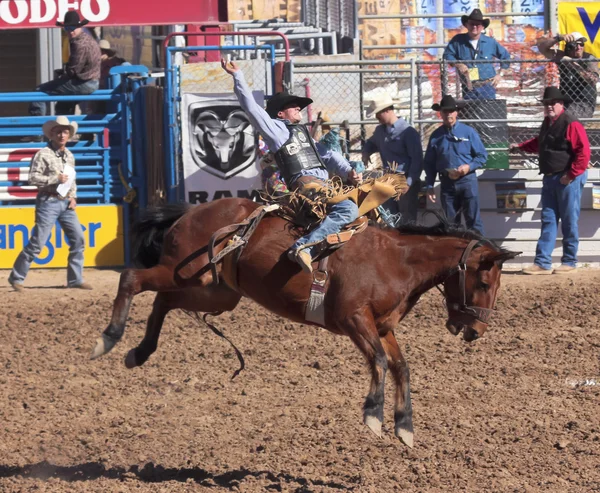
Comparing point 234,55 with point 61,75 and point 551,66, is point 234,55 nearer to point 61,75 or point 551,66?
point 61,75

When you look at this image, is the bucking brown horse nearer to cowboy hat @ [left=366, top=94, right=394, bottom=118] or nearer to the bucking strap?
the bucking strap

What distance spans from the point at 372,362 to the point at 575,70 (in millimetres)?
6815

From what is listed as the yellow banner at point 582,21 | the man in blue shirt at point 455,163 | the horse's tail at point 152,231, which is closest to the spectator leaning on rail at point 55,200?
the man in blue shirt at point 455,163

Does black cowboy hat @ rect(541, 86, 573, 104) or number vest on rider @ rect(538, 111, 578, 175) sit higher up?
black cowboy hat @ rect(541, 86, 573, 104)

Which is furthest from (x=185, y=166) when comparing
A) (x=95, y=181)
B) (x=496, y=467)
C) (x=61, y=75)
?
(x=496, y=467)

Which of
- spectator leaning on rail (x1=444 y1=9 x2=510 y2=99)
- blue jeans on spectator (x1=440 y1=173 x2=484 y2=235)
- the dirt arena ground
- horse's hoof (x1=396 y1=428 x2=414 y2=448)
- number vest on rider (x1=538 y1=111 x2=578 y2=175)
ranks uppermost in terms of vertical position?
spectator leaning on rail (x1=444 y1=9 x2=510 y2=99)

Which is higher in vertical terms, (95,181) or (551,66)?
(551,66)

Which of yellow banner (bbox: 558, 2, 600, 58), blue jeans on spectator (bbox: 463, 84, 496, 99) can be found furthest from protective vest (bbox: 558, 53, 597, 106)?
yellow banner (bbox: 558, 2, 600, 58)

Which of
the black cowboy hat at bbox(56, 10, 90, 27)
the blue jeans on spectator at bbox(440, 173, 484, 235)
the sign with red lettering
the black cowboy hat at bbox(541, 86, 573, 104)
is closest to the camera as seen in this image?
the black cowboy hat at bbox(541, 86, 573, 104)

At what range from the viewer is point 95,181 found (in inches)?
521

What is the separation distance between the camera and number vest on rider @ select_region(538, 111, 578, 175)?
1102cm

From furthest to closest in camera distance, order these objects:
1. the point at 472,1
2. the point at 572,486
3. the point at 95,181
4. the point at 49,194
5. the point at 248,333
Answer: the point at 472,1, the point at 95,181, the point at 49,194, the point at 248,333, the point at 572,486

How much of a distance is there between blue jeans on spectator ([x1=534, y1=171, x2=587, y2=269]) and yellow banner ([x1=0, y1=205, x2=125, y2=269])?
5.11m

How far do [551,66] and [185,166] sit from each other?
4489mm
